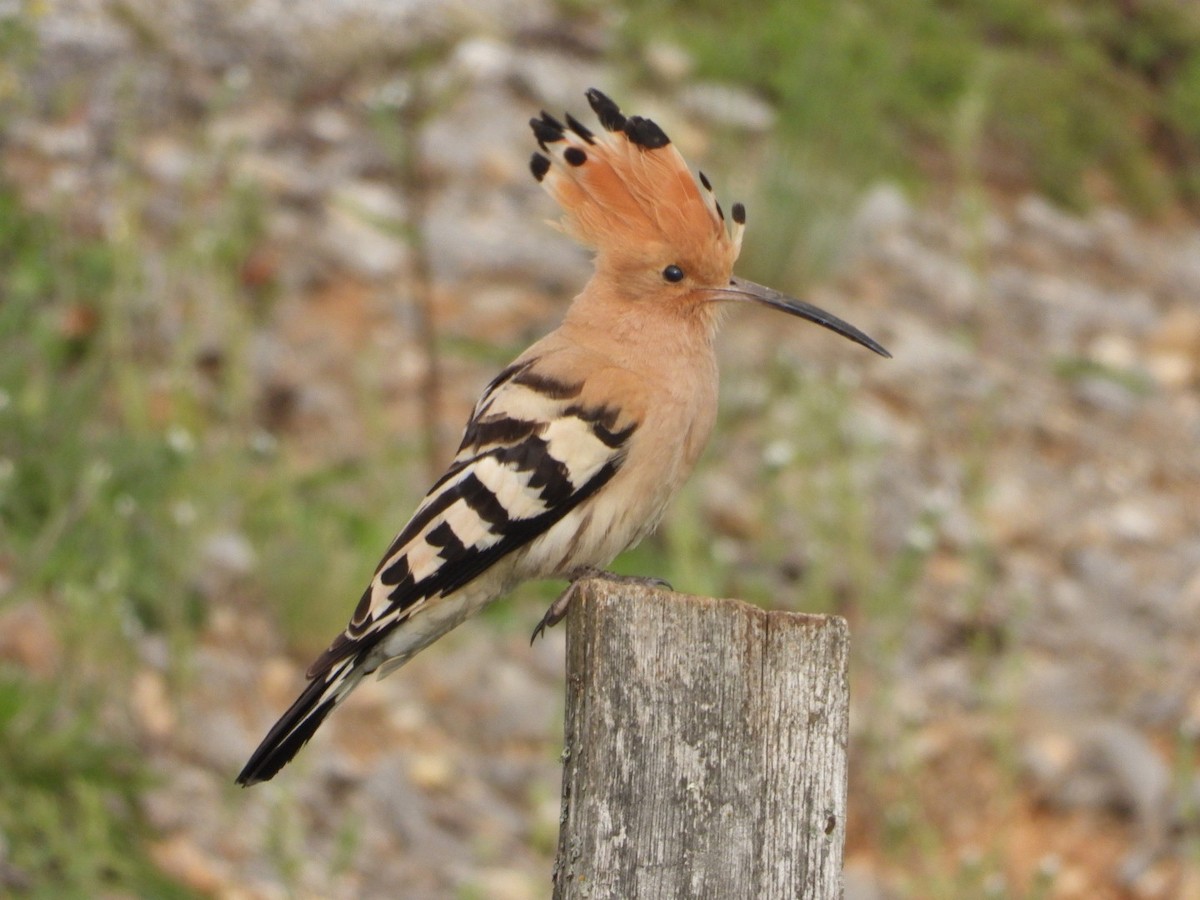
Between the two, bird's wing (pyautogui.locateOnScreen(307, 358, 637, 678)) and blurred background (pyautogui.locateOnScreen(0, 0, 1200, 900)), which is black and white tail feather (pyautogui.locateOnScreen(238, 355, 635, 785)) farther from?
blurred background (pyautogui.locateOnScreen(0, 0, 1200, 900))

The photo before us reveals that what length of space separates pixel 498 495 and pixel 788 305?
48cm

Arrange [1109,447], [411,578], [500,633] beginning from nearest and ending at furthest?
[411,578] < [500,633] < [1109,447]

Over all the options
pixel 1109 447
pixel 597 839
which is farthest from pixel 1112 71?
pixel 597 839

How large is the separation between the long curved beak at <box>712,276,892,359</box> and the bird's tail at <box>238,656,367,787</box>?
70 centimetres

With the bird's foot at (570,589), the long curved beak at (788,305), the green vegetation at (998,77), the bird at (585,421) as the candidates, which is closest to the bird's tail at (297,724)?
the bird at (585,421)

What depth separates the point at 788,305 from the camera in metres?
2.37

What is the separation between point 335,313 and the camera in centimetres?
471

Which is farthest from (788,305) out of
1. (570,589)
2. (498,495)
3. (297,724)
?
(297,724)

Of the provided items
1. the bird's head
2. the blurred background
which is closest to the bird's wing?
the bird's head

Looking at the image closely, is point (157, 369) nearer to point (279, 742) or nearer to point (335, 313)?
point (335, 313)

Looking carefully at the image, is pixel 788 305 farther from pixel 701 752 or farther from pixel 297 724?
pixel 701 752

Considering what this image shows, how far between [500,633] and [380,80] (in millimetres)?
2081

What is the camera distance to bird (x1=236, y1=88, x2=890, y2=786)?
2.15m

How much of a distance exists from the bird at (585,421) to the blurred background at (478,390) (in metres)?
0.51
